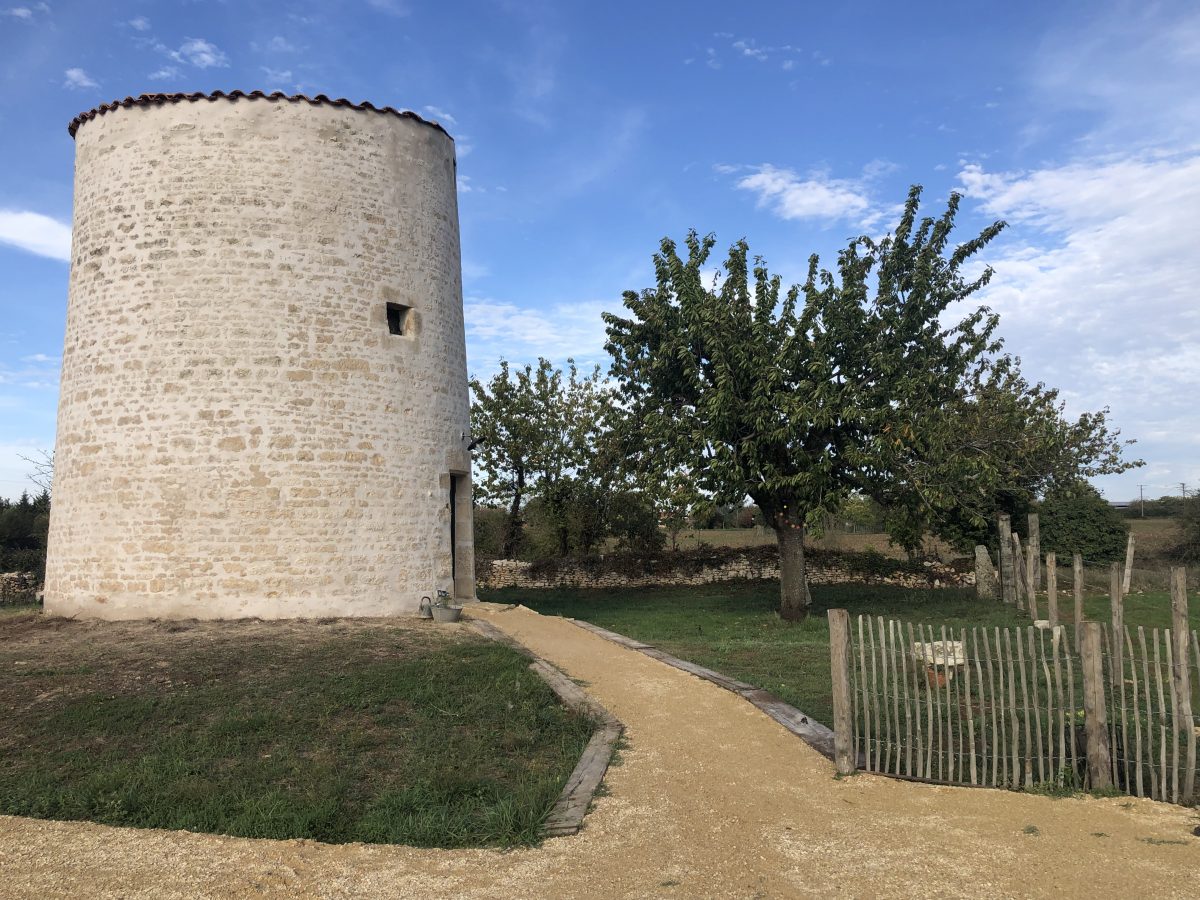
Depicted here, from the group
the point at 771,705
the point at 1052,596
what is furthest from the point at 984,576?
the point at 771,705

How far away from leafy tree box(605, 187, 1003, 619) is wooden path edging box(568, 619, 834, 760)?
4690mm

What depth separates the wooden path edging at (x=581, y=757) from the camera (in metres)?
5.53

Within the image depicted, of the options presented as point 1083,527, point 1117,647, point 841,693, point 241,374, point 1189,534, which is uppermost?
point 241,374

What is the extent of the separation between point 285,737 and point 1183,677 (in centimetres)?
690

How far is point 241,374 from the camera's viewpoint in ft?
39.1

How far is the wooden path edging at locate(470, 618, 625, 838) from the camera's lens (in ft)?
18.1

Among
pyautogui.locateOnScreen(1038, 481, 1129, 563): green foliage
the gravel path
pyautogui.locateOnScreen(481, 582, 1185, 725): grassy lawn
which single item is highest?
pyautogui.locateOnScreen(1038, 481, 1129, 563): green foliage

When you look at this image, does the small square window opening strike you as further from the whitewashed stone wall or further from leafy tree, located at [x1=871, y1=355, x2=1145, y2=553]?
the whitewashed stone wall

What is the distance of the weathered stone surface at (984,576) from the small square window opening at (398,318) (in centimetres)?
1486

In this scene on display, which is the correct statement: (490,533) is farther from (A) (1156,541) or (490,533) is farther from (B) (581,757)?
(A) (1156,541)

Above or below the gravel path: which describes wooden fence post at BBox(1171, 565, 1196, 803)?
above

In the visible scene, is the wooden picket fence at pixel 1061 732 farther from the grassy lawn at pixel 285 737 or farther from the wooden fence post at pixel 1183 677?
the grassy lawn at pixel 285 737

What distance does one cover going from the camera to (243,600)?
11.6 meters

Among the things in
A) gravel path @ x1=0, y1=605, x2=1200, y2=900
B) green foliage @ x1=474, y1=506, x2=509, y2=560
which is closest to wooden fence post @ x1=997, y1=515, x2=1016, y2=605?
gravel path @ x1=0, y1=605, x2=1200, y2=900
